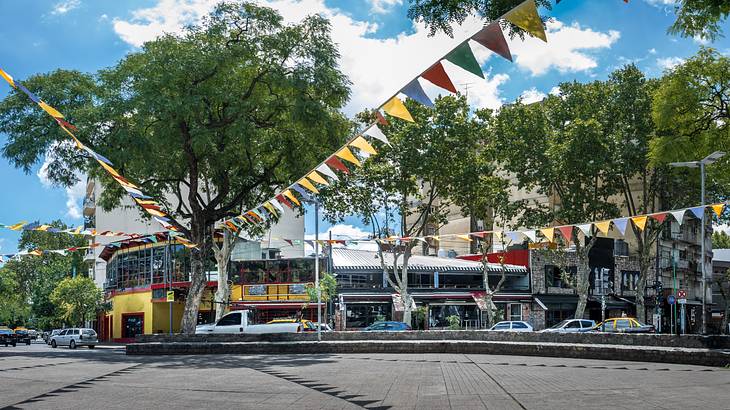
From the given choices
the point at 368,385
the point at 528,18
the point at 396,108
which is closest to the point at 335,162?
the point at 396,108

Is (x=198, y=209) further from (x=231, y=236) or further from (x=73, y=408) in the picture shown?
(x=73, y=408)

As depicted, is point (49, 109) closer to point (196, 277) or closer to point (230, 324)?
point (196, 277)

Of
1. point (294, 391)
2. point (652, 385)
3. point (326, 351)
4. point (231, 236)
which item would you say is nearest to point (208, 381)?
point (294, 391)

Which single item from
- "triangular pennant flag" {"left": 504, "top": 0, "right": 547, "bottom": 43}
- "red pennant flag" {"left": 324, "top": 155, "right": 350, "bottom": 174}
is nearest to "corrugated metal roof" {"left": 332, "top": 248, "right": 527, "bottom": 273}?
"red pennant flag" {"left": 324, "top": 155, "right": 350, "bottom": 174}

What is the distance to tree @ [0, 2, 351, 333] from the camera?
90.6 ft

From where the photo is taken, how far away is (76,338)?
157 feet

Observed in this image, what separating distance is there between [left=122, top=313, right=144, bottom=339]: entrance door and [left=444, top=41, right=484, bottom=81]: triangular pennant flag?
43.7 meters

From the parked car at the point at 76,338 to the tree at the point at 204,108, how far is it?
18.6 m

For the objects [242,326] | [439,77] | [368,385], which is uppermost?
[439,77]

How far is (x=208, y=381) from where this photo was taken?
17.1m

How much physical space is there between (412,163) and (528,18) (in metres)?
31.8

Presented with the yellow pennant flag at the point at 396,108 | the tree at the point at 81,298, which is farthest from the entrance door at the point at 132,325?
the yellow pennant flag at the point at 396,108

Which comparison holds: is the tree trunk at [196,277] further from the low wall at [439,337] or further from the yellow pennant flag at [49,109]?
the yellow pennant flag at [49,109]

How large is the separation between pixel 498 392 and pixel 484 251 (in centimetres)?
3185
